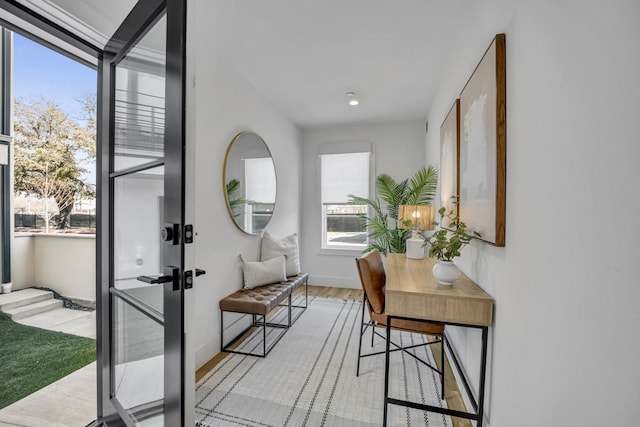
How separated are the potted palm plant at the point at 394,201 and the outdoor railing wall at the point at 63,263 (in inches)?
135

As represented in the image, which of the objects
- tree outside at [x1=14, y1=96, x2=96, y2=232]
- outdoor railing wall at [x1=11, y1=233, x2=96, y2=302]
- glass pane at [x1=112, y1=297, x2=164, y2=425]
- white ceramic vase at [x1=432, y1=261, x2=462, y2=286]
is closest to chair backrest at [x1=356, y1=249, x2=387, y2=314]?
white ceramic vase at [x1=432, y1=261, x2=462, y2=286]

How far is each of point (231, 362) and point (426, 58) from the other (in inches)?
122

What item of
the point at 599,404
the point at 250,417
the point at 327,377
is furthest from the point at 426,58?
the point at 250,417

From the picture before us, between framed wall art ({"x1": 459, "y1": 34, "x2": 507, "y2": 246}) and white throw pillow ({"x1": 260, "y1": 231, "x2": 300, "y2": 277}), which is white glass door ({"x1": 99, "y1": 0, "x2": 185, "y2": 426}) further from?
white throw pillow ({"x1": 260, "y1": 231, "x2": 300, "y2": 277})

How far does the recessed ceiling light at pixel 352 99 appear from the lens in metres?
3.25

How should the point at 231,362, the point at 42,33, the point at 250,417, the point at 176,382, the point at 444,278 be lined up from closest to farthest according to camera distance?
the point at 176,382 < the point at 42,33 < the point at 444,278 < the point at 250,417 < the point at 231,362

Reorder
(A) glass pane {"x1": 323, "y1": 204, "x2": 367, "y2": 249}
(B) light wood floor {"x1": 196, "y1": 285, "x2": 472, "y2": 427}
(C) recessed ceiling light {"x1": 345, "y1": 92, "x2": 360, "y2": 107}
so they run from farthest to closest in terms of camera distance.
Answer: (A) glass pane {"x1": 323, "y1": 204, "x2": 367, "y2": 249} → (C) recessed ceiling light {"x1": 345, "y1": 92, "x2": 360, "y2": 107} → (B) light wood floor {"x1": 196, "y1": 285, "x2": 472, "y2": 427}

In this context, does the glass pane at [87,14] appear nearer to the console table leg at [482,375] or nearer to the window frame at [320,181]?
the console table leg at [482,375]

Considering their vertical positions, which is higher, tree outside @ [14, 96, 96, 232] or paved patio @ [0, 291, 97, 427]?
tree outside @ [14, 96, 96, 232]

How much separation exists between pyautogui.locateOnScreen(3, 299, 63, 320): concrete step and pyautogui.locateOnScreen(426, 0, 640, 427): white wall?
4185 mm

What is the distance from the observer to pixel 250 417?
5.46 ft

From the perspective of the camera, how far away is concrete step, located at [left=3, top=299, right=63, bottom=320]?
2837 millimetres

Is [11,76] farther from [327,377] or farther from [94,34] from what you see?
[327,377]

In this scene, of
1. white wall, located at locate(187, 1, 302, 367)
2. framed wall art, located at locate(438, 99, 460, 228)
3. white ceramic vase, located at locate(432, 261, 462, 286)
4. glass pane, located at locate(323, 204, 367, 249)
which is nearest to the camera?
white ceramic vase, located at locate(432, 261, 462, 286)
